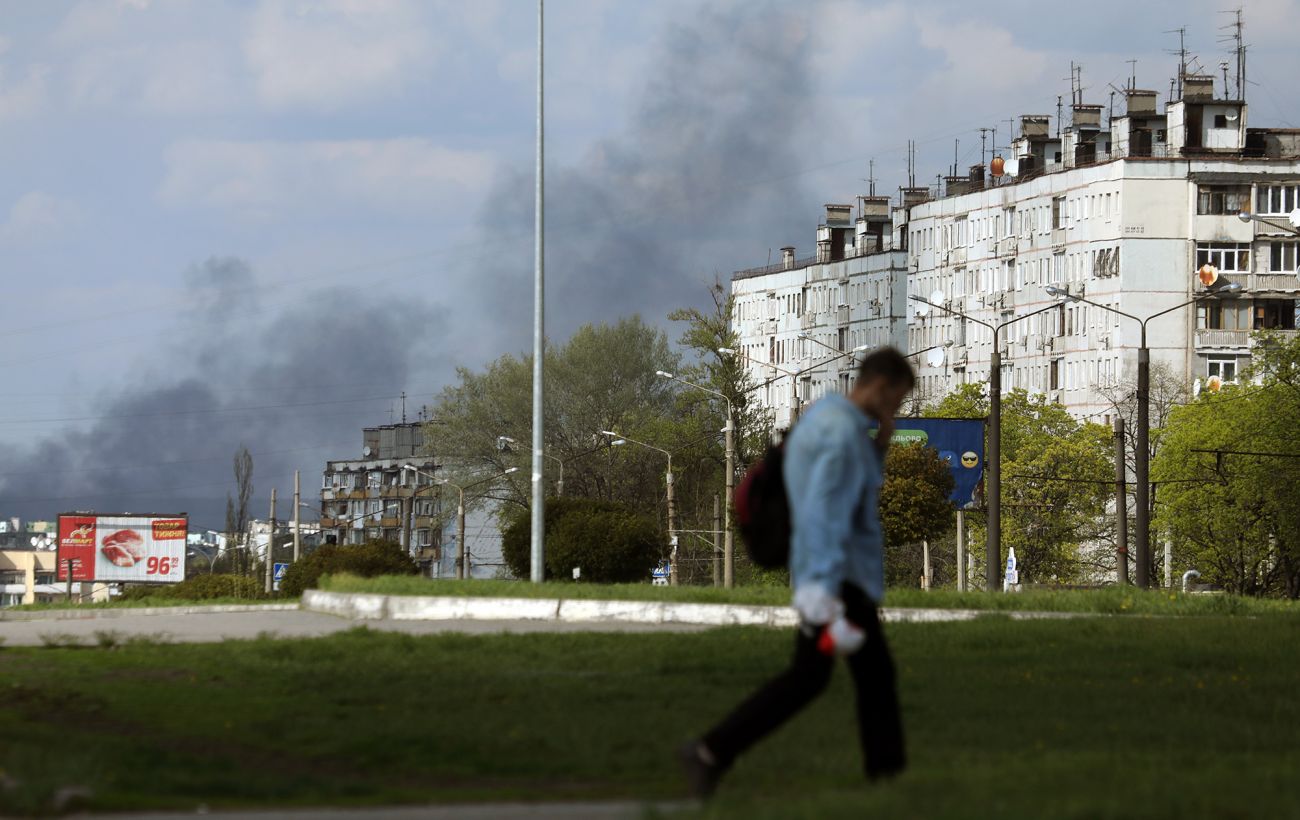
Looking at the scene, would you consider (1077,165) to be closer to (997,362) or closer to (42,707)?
(997,362)

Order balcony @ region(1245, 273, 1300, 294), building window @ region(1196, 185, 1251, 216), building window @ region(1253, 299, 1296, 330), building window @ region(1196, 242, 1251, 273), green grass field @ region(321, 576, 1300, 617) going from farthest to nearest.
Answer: building window @ region(1196, 185, 1251, 216) < building window @ region(1196, 242, 1251, 273) < building window @ region(1253, 299, 1296, 330) < balcony @ region(1245, 273, 1300, 294) < green grass field @ region(321, 576, 1300, 617)

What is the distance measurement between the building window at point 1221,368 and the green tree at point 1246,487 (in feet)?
132

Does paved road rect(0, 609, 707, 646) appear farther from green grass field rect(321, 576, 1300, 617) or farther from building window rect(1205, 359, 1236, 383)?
building window rect(1205, 359, 1236, 383)

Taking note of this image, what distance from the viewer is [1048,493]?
309 feet

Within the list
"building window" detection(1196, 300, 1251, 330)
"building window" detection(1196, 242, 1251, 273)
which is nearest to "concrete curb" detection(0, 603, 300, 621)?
"building window" detection(1196, 300, 1251, 330)

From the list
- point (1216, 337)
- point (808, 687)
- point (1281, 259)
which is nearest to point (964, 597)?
point (808, 687)

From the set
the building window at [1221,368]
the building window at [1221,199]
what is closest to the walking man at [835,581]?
the building window at [1221,368]

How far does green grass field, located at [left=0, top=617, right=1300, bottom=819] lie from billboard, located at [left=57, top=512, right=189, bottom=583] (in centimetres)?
8935

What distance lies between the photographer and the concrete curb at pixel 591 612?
26.5 m

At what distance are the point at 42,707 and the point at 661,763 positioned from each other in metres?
5.20

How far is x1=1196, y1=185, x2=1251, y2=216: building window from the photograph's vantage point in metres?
126

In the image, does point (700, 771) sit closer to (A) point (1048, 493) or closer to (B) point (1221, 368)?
(A) point (1048, 493)

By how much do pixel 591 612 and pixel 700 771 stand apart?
18.9 meters

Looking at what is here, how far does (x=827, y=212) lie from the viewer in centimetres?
16212
